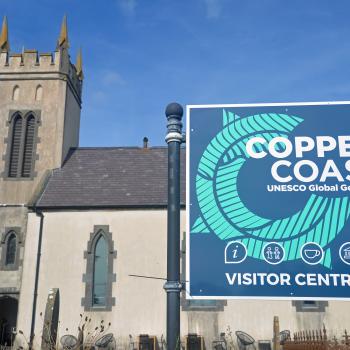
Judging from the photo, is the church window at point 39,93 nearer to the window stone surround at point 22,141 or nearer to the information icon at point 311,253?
the window stone surround at point 22,141

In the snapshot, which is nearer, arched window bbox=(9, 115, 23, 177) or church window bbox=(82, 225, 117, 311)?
church window bbox=(82, 225, 117, 311)

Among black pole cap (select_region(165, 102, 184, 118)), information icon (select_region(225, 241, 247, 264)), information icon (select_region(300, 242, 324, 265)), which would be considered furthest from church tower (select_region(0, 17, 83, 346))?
information icon (select_region(300, 242, 324, 265))

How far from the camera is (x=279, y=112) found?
4.07m

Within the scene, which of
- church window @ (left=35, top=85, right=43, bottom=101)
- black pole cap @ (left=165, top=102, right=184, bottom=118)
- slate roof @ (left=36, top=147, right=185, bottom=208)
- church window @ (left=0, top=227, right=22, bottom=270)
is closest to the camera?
black pole cap @ (left=165, top=102, right=184, bottom=118)

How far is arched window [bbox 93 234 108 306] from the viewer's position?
1731 centimetres

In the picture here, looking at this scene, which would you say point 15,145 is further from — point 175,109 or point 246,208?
point 246,208

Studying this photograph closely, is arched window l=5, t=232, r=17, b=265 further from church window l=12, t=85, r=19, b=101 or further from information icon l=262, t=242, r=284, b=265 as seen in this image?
information icon l=262, t=242, r=284, b=265

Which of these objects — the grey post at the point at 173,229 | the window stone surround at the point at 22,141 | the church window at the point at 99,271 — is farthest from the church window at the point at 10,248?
the grey post at the point at 173,229

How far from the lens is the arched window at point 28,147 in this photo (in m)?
20.6

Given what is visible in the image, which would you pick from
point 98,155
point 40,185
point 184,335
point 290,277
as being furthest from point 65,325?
Result: point 290,277

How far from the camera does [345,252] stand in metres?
3.69

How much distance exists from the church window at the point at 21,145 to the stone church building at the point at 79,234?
50 millimetres

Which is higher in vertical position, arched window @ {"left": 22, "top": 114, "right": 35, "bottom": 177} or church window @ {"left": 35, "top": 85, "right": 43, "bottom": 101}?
church window @ {"left": 35, "top": 85, "right": 43, "bottom": 101}

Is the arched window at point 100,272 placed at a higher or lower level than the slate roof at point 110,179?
lower
